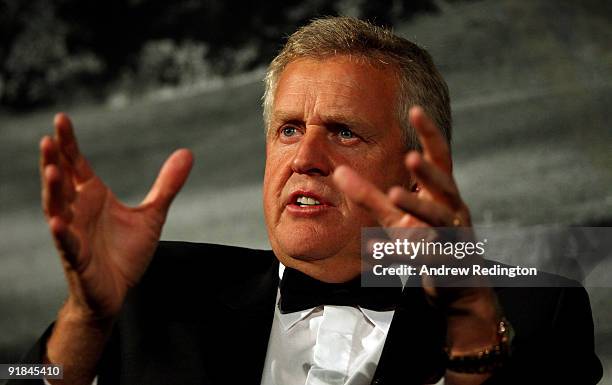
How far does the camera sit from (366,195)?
4.05 feet

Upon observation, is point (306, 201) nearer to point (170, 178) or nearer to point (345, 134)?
point (345, 134)

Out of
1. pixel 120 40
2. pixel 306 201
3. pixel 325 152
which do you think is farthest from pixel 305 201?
pixel 120 40

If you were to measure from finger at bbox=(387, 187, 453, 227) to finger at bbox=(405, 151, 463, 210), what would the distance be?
0.02 meters

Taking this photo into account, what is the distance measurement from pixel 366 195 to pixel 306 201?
528mm

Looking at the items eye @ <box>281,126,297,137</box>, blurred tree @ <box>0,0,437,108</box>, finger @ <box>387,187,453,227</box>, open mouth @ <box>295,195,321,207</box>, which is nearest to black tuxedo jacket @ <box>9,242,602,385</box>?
open mouth @ <box>295,195,321,207</box>

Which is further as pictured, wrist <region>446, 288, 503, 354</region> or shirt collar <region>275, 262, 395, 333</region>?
shirt collar <region>275, 262, 395, 333</region>

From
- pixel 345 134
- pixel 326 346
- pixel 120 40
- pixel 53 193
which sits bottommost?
pixel 326 346

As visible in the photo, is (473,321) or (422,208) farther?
(473,321)

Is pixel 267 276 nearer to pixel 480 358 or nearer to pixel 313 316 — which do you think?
pixel 313 316

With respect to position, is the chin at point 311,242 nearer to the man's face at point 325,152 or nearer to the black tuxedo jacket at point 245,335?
the man's face at point 325,152

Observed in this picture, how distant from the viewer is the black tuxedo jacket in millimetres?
1641

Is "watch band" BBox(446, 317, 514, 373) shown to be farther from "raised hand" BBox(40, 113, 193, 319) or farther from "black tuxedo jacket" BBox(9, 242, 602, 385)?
"raised hand" BBox(40, 113, 193, 319)

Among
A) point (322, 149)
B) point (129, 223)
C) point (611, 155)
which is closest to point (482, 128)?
point (611, 155)

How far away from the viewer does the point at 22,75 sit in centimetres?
287
